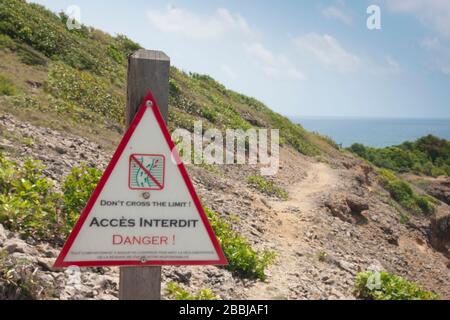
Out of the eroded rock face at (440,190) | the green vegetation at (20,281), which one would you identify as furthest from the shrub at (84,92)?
the eroded rock face at (440,190)

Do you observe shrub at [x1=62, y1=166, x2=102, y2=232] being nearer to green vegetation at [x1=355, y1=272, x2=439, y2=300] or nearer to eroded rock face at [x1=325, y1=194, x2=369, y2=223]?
green vegetation at [x1=355, y1=272, x2=439, y2=300]

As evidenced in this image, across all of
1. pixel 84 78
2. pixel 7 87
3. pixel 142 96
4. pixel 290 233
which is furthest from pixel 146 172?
pixel 84 78

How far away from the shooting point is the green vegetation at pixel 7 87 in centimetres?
1211

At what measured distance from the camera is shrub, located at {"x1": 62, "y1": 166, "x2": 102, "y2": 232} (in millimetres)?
6194

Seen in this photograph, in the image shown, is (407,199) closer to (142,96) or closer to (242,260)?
(242,260)

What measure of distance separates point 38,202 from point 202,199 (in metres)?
5.54

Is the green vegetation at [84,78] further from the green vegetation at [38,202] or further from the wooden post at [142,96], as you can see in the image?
the wooden post at [142,96]

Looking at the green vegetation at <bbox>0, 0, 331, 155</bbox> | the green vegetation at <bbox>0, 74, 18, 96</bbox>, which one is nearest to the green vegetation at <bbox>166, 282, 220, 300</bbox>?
the green vegetation at <bbox>0, 0, 331, 155</bbox>

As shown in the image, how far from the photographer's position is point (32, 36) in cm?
1794

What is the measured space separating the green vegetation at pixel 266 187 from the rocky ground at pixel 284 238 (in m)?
0.44

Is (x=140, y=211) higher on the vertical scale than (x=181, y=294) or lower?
higher

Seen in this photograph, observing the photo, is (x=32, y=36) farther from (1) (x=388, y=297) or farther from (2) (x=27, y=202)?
(1) (x=388, y=297)

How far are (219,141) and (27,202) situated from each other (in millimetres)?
15008

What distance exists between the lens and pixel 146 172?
291 centimetres
